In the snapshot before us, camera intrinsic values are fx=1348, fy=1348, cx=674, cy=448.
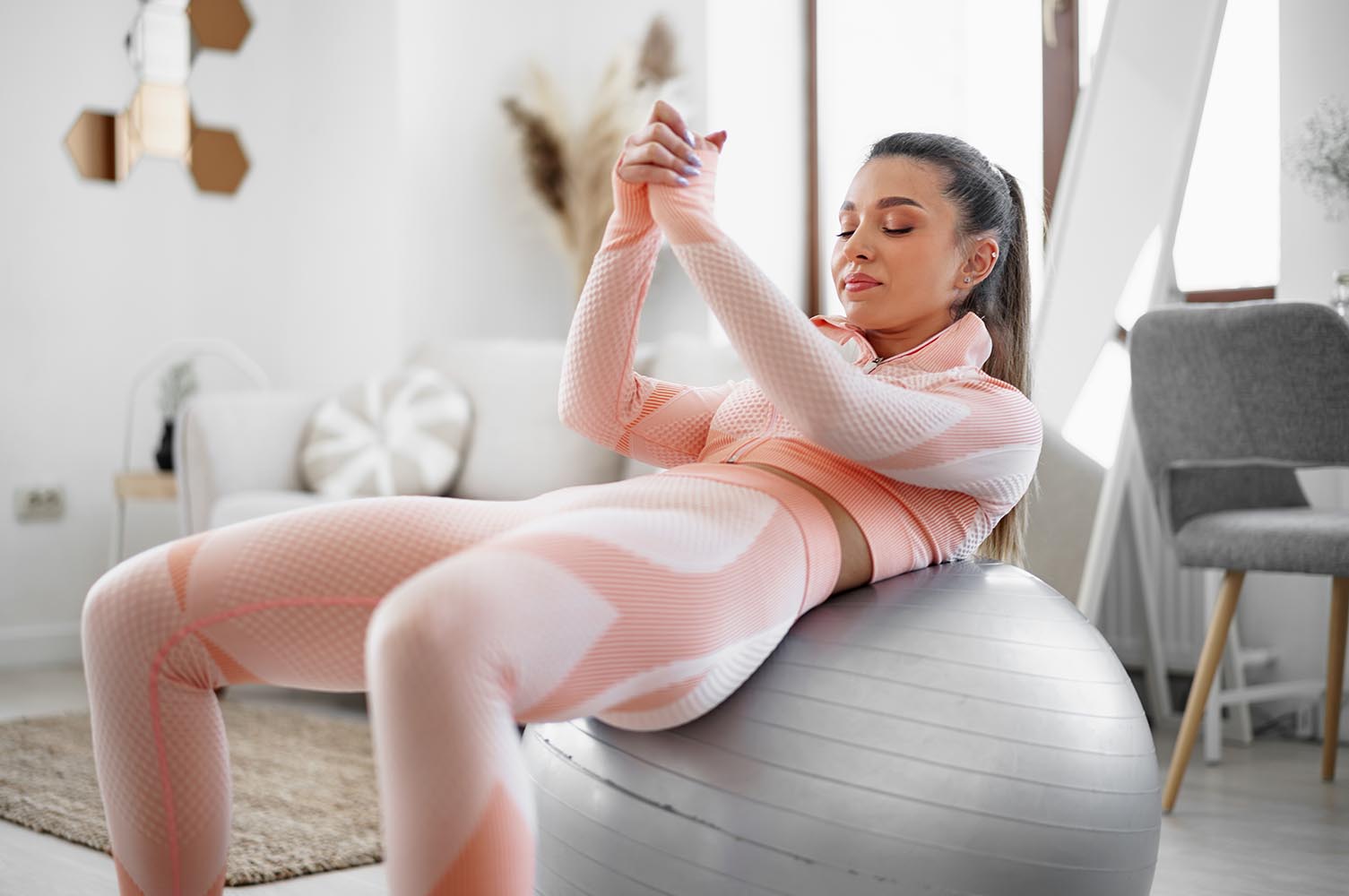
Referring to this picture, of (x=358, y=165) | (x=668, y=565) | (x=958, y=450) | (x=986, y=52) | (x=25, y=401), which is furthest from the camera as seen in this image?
(x=358, y=165)

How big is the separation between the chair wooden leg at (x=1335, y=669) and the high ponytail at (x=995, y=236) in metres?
1.13

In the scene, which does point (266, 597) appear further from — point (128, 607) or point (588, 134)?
point (588, 134)

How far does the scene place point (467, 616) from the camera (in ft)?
2.73

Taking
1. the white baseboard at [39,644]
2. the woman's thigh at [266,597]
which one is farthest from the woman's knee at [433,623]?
the white baseboard at [39,644]

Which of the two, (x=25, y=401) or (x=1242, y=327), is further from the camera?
(x=25, y=401)

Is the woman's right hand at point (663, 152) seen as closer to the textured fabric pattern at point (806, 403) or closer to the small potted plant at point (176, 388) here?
the textured fabric pattern at point (806, 403)

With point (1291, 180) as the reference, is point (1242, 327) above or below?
below

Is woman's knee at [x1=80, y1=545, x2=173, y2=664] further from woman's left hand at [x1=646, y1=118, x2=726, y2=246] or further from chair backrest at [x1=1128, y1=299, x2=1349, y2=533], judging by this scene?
chair backrest at [x1=1128, y1=299, x2=1349, y2=533]

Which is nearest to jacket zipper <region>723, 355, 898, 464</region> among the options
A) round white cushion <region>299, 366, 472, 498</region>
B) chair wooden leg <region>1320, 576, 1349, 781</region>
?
chair wooden leg <region>1320, 576, 1349, 781</region>

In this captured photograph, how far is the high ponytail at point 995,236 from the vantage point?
1335mm

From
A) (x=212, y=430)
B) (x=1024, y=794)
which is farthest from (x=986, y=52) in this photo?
(x=1024, y=794)

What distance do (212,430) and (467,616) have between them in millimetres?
2531

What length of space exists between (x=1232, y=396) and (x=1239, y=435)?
2.6 inches

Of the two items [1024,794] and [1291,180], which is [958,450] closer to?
[1024,794]
